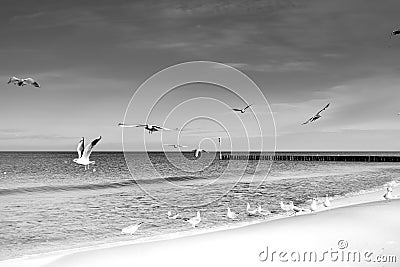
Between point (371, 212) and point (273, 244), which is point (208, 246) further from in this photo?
point (371, 212)

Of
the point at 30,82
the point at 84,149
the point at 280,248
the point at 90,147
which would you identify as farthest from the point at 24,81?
the point at 280,248

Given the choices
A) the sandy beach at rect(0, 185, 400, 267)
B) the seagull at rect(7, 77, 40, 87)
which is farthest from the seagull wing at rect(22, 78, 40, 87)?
the sandy beach at rect(0, 185, 400, 267)

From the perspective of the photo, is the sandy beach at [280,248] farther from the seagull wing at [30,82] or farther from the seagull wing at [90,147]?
the seagull wing at [30,82]

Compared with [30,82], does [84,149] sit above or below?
below

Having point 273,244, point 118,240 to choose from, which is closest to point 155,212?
point 118,240

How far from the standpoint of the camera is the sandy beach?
10.4 meters

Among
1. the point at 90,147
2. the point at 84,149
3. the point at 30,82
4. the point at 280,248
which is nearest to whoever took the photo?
the point at 280,248

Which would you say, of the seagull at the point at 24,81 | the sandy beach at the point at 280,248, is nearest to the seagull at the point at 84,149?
the seagull at the point at 24,81

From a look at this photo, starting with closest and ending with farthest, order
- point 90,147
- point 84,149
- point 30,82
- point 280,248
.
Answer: point 280,248 → point 90,147 → point 84,149 → point 30,82

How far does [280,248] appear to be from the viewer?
11250 mm

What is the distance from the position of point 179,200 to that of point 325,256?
22328mm

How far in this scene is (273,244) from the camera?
1153 cm

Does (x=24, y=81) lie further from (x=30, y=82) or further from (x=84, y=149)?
(x=84, y=149)

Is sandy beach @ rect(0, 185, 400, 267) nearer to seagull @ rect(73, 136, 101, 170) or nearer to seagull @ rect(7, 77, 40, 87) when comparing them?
seagull @ rect(73, 136, 101, 170)
